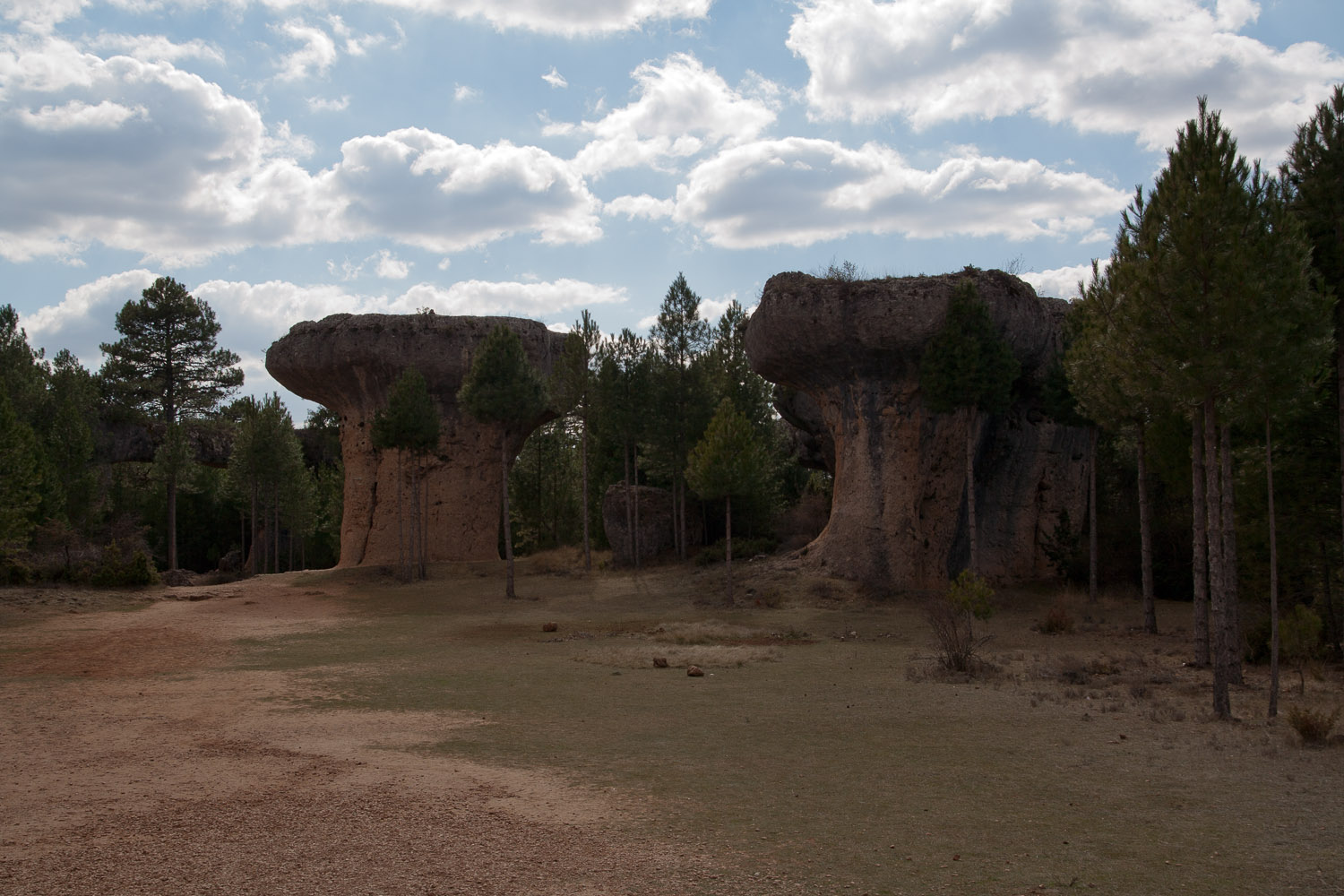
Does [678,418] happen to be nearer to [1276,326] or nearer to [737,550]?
[737,550]

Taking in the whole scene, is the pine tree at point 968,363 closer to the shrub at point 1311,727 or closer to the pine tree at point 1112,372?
the pine tree at point 1112,372

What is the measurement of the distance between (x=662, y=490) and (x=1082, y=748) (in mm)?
26224

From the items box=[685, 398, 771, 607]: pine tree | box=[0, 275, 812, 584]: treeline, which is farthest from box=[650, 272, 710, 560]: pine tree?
box=[685, 398, 771, 607]: pine tree

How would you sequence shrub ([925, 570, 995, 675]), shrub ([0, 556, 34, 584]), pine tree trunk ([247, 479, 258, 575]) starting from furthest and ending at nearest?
pine tree trunk ([247, 479, 258, 575]) → shrub ([0, 556, 34, 584]) → shrub ([925, 570, 995, 675])

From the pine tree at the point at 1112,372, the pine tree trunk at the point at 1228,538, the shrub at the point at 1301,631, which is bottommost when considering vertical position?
the shrub at the point at 1301,631

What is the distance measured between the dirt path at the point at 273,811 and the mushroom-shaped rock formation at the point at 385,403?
2431 cm

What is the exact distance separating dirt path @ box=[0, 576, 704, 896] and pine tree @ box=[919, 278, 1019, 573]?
17031 millimetres

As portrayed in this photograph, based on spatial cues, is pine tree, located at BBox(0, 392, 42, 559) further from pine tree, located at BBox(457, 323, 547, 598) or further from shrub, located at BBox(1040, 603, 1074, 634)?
shrub, located at BBox(1040, 603, 1074, 634)

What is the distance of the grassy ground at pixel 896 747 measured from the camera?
19.9 feet

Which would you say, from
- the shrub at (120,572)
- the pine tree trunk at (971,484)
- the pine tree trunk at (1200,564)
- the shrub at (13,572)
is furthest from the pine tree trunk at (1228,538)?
the shrub at (13,572)

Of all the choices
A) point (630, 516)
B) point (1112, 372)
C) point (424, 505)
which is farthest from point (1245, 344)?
point (424, 505)

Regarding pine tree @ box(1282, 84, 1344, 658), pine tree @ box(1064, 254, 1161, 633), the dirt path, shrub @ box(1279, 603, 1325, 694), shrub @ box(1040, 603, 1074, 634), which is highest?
pine tree @ box(1282, 84, 1344, 658)

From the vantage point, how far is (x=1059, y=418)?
24.4m

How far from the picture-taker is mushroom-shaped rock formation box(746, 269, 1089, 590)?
25609 millimetres
